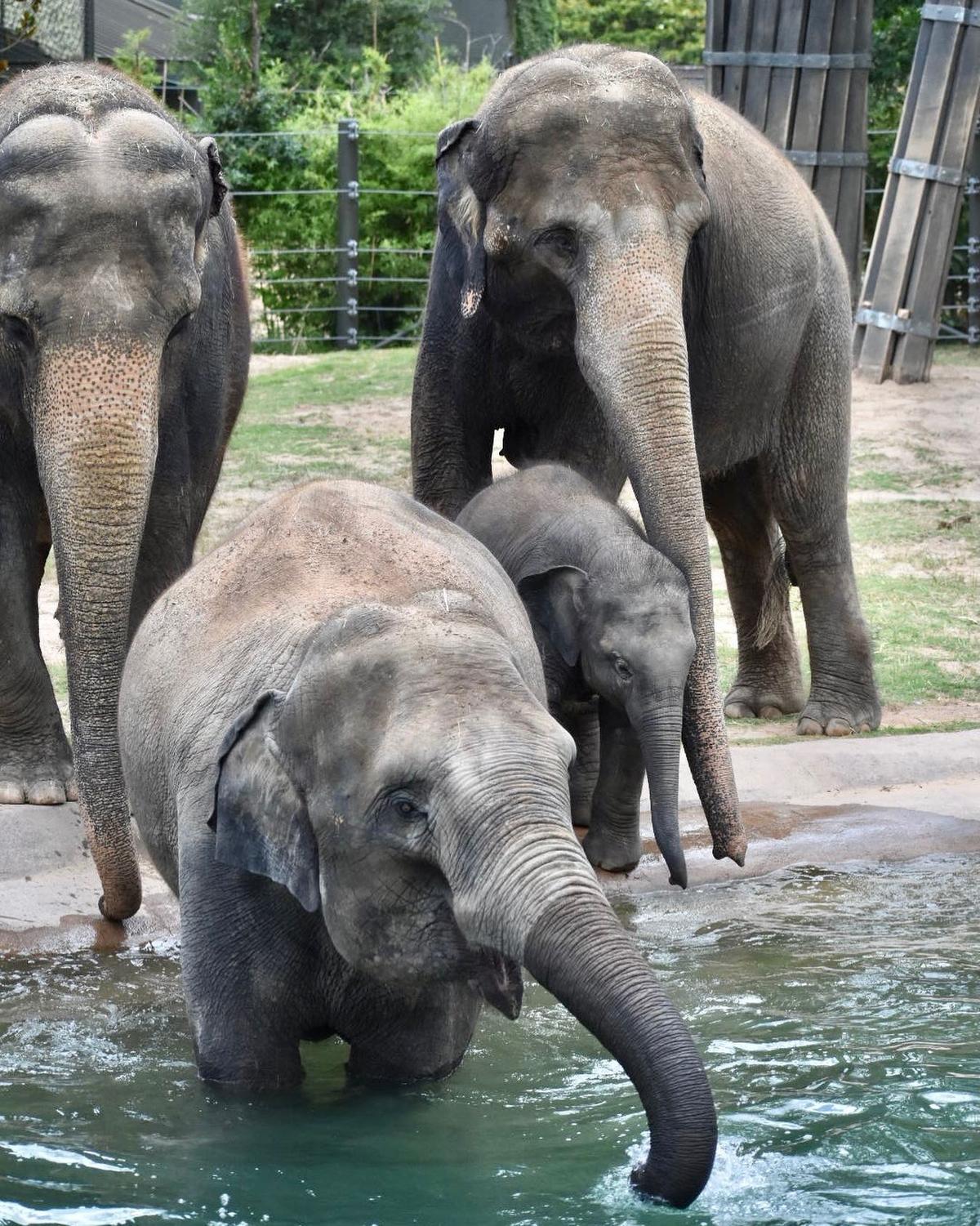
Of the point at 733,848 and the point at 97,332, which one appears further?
the point at 733,848

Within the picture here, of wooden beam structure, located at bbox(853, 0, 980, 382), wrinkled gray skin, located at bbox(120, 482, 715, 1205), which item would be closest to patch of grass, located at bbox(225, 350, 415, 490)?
wooden beam structure, located at bbox(853, 0, 980, 382)

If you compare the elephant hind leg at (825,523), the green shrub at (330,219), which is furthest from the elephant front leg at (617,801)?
the green shrub at (330,219)

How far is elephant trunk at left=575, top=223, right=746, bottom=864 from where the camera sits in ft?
18.4

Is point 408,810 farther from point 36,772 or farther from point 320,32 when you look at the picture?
point 320,32

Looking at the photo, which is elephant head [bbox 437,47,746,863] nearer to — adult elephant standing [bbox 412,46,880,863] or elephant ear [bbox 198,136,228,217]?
adult elephant standing [bbox 412,46,880,863]

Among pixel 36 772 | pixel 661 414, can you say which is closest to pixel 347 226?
pixel 36 772

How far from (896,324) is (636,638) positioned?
10.8 m

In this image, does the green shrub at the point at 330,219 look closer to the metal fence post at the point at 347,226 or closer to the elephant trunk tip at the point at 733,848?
the metal fence post at the point at 347,226

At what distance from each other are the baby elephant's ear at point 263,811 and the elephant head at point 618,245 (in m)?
2.09

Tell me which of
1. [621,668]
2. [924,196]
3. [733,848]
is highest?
[621,668]

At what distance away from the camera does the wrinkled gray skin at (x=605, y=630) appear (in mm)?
5695

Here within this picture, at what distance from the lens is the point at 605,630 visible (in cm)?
583

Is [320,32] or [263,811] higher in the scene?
[263,811]

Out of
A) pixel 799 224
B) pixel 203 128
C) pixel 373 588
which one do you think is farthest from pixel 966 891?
pixel 203 128
